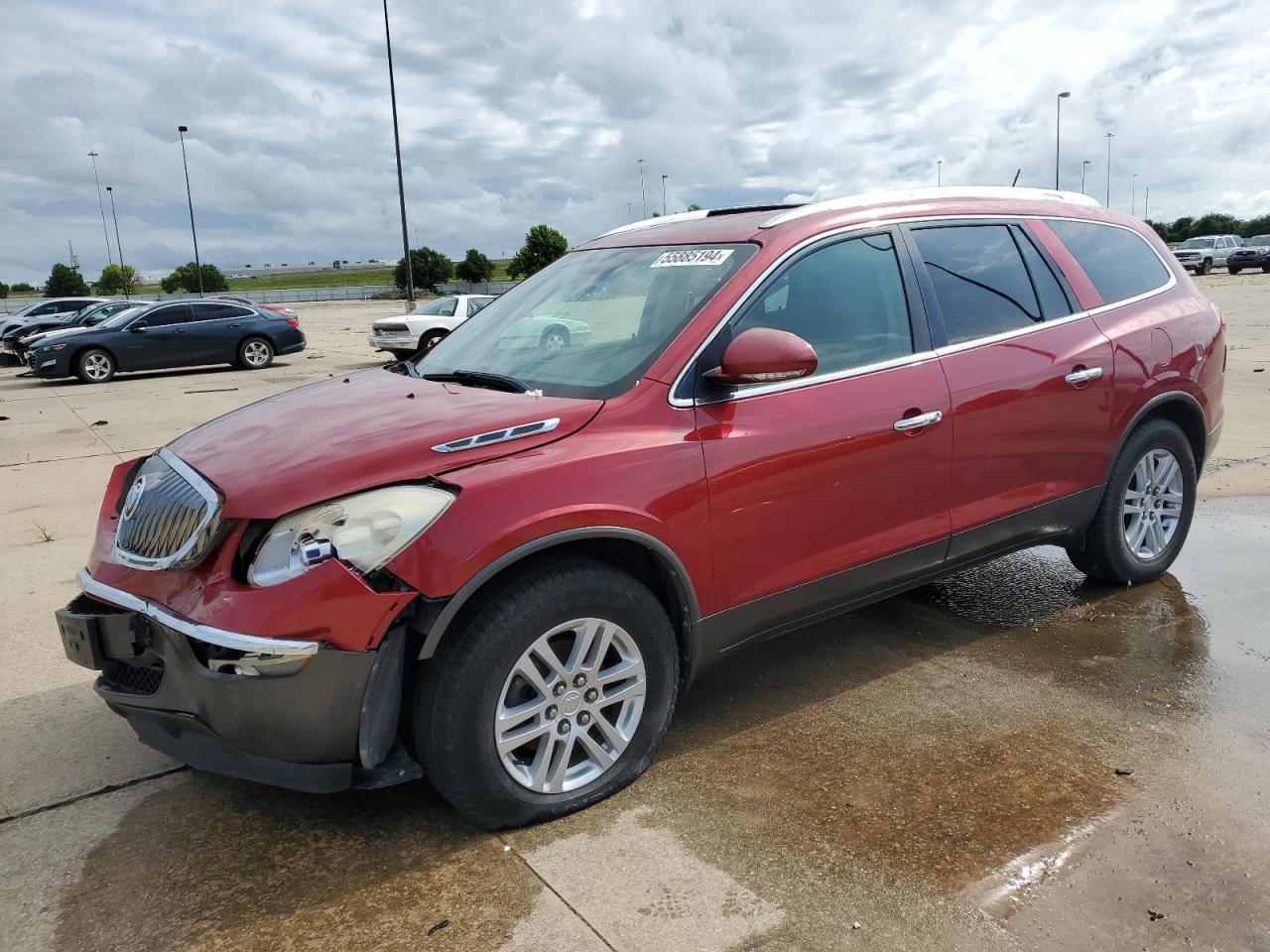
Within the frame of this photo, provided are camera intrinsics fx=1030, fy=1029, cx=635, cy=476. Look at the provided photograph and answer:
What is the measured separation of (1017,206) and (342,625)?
338cm

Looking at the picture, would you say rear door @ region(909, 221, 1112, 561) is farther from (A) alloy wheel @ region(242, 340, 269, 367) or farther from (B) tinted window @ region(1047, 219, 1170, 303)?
(A) alloy wheel @ region(242, 340, 269, 367)

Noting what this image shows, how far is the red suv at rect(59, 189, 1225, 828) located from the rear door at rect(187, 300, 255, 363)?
658 inches

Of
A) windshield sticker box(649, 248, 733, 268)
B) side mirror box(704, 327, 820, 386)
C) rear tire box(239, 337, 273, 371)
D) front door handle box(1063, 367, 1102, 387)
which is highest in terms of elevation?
windshield sticker box(649, 248, 733, 268)

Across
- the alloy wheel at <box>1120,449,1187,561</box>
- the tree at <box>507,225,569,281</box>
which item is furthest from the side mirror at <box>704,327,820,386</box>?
the tree at <box>507,225,569,281</box>

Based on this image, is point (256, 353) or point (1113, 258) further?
point (256, 353)

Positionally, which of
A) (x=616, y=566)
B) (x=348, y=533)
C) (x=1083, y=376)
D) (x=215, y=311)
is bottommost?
(x=616, y=566)

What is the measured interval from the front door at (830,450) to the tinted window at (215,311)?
18.2 m

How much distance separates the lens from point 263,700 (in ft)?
8.59

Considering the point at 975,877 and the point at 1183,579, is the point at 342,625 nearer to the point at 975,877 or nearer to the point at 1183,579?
the point at 975,877

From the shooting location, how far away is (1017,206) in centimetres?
444

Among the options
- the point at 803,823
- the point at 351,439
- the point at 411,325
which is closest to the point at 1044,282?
the point at 803,823

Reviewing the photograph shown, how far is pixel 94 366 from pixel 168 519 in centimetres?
1729

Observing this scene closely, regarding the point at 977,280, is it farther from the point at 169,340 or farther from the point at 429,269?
the point at 429,269

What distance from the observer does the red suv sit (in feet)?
8.84
